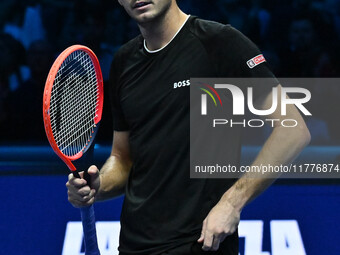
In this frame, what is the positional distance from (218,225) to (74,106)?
33.5 inches

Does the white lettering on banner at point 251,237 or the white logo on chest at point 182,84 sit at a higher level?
the white logo on chest at point 182,84

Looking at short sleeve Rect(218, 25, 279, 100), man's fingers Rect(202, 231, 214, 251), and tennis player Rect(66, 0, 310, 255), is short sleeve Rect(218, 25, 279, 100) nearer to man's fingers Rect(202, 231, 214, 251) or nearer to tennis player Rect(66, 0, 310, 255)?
tennis player Rect(66, 0, 310, 255)

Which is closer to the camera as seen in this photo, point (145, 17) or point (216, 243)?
point (216, 243)

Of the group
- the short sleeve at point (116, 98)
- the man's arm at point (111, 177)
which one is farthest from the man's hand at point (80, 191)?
the short sleeve at point (116, 98)

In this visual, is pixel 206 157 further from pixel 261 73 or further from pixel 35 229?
pixel 35 229

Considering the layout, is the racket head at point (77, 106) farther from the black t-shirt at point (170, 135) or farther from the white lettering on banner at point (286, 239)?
the white lettering on banner at point (286, 239)

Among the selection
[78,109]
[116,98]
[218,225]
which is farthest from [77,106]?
[218,225]

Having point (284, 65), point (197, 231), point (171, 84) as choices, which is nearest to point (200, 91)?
point (171, 84)

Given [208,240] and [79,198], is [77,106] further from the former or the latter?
[208,240]

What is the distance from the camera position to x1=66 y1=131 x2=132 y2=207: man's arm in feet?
8.65

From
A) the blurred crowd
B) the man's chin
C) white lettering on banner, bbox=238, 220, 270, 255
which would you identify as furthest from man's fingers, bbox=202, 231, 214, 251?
the blurred crowd

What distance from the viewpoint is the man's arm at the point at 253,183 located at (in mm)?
2439

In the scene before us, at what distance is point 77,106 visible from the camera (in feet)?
9.71

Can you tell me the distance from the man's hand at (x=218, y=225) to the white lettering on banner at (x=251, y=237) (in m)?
1.58
